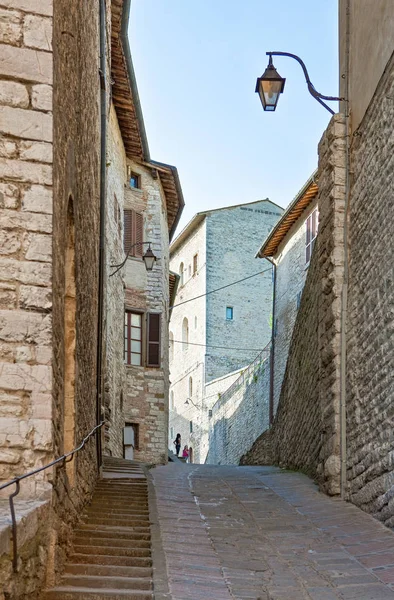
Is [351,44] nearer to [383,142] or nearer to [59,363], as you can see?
[383,142]

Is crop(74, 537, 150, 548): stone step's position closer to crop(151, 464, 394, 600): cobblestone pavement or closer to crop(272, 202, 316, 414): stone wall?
crop(151, 464, 394, 600): cobblestone pavement

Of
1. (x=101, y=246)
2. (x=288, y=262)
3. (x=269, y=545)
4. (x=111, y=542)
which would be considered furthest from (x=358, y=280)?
(x=288, y=262)

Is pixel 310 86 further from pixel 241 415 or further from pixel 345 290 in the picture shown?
pixel 241 415

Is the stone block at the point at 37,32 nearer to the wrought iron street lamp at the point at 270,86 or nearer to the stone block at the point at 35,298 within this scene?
the stone block at the point at 35,298

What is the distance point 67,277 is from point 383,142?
12.9 ft

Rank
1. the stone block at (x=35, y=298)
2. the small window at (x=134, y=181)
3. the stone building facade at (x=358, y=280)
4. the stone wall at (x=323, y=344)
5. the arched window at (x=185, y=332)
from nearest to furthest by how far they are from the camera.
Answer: the stone block at (x=35, y=298) → the stone building facade at (x=358, y=280) → the stone wall at (x=323, y=344) → the small window at (x=134, y=181) → the arched window at (x=185, y=332)

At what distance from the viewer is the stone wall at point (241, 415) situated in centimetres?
2146

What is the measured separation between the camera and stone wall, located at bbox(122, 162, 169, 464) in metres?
20.2

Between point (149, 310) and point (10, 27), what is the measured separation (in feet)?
51.0

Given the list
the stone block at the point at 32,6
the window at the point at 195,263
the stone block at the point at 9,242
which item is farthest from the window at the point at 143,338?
the window at the point at 195,263

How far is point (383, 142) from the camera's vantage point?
8703mm

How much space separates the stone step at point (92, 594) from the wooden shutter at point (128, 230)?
15.5 meters

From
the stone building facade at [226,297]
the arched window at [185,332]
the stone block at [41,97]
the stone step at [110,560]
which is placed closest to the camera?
the stone block at [41,97]

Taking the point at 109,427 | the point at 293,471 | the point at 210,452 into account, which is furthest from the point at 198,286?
the point at 293,471
